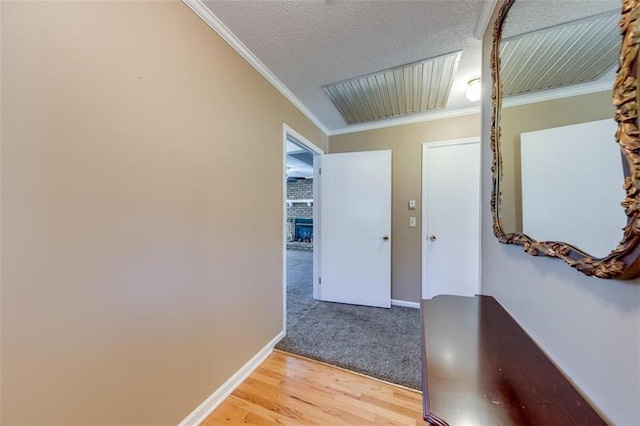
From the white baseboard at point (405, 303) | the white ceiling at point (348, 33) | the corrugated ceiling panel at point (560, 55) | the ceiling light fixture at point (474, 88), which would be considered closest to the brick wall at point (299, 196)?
the white baseboard at point (405, 303)

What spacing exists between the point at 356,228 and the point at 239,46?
7.00 ft

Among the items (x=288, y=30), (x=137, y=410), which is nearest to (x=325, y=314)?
(x=137, y=410)

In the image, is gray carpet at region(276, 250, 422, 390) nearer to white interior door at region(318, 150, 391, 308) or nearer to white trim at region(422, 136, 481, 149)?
white interior door at region(318, 150, 391, 308)

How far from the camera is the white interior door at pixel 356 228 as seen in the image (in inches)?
111

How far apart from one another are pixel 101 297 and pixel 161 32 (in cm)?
124

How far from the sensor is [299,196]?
26.0 feet

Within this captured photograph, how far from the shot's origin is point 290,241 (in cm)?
771

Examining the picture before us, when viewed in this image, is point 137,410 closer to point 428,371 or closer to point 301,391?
point 301,391

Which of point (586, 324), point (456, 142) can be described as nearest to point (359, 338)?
point (586, 324)

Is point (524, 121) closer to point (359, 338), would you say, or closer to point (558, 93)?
point (558, 93)

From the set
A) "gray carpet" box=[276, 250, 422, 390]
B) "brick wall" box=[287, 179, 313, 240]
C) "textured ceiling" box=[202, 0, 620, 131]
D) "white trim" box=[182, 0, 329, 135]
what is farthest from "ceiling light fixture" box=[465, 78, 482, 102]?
"brick wall" box=[287, 179, 313, 240]

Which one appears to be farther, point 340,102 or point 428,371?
point 340,102

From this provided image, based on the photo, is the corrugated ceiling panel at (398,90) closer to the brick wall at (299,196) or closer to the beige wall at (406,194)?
the beige wall at (406,194)

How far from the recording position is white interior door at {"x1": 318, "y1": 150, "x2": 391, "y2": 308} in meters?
2.82
